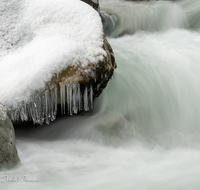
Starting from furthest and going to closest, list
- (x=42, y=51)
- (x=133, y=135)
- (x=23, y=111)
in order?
(x=133, y=135)
(x=42, y=51)
(x=23, y=111)

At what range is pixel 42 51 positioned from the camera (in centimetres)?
222

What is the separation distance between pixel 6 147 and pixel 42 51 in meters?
0.97

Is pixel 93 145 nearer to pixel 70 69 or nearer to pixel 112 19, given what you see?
pixel 70 69

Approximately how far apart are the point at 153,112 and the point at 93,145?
92 centimetres

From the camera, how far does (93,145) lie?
2.40m

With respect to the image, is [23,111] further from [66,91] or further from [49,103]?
[66,91]

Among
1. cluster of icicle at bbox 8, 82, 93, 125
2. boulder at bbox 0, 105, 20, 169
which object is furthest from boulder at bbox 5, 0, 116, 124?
boulder at bbox 0, 105, 20, 169

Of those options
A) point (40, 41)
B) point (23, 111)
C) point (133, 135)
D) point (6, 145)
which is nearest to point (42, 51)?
point (40, 41)

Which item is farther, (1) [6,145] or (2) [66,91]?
(2) [66,91]

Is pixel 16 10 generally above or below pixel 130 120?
above

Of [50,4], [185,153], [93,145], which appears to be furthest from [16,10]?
[185,153]

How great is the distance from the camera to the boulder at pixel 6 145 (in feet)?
5.63

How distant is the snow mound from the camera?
2.06 metres

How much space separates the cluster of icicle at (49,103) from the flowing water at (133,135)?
34cm
